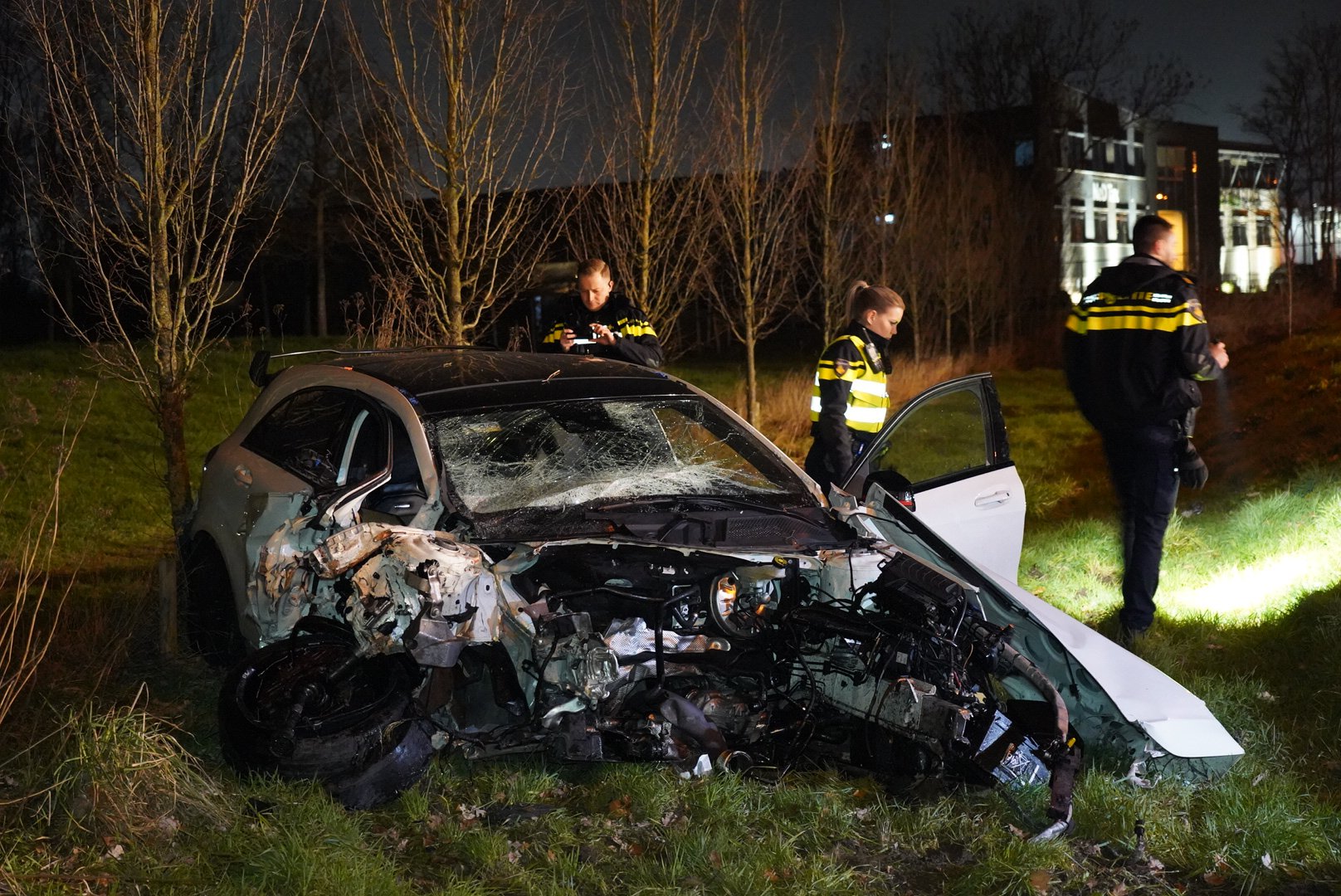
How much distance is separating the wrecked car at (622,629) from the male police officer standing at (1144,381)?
1.68 metres

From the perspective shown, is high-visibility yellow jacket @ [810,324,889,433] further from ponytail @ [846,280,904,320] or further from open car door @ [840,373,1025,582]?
open car door @ [840,373,1025,582]

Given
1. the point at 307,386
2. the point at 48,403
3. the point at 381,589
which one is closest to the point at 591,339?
the point at 307,386

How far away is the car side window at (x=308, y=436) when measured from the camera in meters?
5.07

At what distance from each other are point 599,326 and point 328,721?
3895 millimetres

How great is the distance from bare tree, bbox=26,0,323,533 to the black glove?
16.3 ft

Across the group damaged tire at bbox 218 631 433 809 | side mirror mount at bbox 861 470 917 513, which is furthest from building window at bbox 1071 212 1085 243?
damaged tire at bbox 218 631 433 809

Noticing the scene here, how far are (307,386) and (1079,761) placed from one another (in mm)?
3676

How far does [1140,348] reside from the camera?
18.9 ft

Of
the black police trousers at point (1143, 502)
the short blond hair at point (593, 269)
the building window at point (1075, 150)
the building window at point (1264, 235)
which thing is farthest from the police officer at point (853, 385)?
the building window at point (1264, 235)

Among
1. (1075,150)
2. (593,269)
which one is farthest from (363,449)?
(1075,150)

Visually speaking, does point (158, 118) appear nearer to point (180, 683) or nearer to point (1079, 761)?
point (180, 683)

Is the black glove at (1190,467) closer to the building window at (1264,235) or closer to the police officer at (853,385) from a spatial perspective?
the police officer at (853,385)

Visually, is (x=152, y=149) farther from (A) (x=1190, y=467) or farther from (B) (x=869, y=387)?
(A) (x=1190, y=467)

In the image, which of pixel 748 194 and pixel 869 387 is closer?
pixel 869 387
